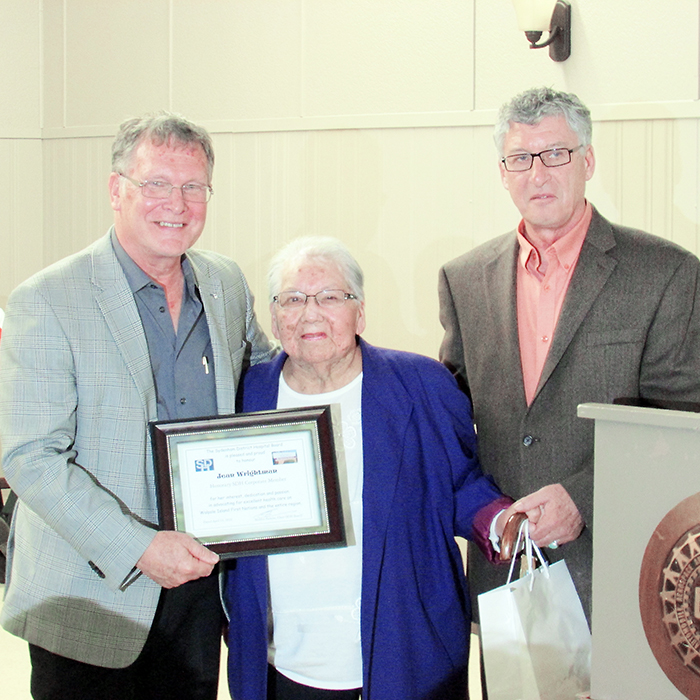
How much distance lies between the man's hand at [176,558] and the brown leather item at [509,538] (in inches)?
21.5

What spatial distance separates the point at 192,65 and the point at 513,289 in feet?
10.2

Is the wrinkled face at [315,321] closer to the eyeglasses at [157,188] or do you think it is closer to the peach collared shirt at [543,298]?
the eyeglasses at [157,188]

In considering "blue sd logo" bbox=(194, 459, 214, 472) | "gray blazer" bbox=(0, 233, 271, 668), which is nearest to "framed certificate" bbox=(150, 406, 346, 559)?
"blue sd logo" bbox=(194, 459, 214, 472)

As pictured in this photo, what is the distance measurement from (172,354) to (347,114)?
2674 mm

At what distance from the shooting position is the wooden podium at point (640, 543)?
1099 millimetres

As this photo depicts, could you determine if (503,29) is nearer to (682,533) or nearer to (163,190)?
(163,190)

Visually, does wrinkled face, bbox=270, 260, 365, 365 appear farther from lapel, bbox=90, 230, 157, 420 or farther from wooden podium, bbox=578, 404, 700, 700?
wooden podium, bbox=578, 404, 700, 700

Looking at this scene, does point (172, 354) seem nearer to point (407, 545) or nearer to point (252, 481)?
point (252, 481)

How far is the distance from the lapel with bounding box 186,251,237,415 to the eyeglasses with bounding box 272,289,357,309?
169 mm

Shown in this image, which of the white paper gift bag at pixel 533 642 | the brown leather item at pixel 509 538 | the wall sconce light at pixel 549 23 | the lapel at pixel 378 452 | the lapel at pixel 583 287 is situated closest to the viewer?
the white paper gift bag at pixel 533 642

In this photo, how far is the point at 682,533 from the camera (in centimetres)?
110

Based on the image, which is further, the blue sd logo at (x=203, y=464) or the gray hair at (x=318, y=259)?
the gray hair at (x=318, y=259)

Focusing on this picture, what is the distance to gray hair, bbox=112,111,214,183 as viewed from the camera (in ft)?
6.00

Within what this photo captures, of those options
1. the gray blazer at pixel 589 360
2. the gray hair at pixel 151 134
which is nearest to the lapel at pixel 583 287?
the gray blazer at pixel 589 360
